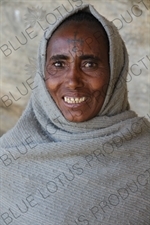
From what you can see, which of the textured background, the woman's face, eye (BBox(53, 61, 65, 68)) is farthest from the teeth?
the textured background

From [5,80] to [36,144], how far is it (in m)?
1.94

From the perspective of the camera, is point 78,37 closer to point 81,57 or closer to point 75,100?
point 81,57

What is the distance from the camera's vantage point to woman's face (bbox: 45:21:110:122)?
1.45 meters

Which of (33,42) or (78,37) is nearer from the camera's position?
(78,37)

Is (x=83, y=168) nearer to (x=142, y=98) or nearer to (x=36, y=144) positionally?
(x=36, y=144)

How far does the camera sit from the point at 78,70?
144 centimetres

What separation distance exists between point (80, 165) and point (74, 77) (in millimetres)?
290

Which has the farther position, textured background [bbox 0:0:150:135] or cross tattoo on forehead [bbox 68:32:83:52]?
textured background [bbox 0:0:150:135]

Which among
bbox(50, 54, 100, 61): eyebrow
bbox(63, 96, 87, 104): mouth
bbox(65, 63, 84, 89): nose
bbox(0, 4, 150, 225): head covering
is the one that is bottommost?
bbox(0, 4, 150, 225): head covering

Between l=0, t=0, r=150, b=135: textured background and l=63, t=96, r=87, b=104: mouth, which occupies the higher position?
l=0, t=0, r=150, b=135: textured background

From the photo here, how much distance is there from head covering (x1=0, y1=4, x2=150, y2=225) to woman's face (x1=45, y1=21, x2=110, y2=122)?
28 millimetres

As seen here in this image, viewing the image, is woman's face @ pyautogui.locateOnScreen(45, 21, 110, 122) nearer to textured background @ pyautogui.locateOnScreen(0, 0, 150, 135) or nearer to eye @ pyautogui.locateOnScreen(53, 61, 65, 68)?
eye @ pyautogui.locateOnScreen(53, 61, 65, 68)

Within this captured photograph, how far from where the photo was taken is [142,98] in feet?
10.0

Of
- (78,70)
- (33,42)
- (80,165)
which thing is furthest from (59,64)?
(33,42)
